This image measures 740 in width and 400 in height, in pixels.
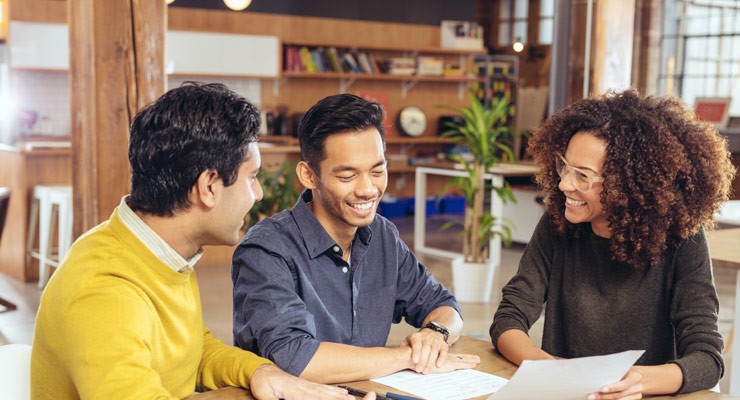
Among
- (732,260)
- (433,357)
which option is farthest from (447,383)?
(732,260)

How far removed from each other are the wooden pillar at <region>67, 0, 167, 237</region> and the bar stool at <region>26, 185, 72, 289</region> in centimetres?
255

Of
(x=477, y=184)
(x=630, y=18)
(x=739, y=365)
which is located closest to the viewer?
(x=739, y=365)

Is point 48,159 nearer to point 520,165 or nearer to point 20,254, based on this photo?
point 20,254

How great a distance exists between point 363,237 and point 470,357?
0.42m

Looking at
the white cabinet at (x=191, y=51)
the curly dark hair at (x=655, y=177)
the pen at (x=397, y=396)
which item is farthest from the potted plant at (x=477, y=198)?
the pen at (x=397, y=396)

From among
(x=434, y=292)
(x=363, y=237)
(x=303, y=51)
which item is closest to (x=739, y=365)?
(x=434, y=292)

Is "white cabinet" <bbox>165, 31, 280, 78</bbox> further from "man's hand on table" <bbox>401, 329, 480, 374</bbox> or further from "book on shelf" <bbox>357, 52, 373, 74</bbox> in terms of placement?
"man's hand on table" <bbox>401, 329, 480, 374</bbox>

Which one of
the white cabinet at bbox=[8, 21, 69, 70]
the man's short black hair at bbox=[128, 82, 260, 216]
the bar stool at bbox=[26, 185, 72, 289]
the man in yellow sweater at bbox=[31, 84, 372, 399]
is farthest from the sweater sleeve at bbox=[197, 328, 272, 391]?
the white cabinet at bbox=[8, 21, 69, 70]

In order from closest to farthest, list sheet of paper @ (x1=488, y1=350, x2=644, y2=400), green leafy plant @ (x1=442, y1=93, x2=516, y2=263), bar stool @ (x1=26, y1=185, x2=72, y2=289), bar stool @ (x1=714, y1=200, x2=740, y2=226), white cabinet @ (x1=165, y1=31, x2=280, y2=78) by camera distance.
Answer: sheet of paper @ (x1=488, y1=350, x2=644, y2=400) → bar stool @ (x1=714, y1=200, x2=740, y2=226) → green leafy plant @ (x1=442, y1=93, x2=516, y2=263) → bar stool @ (x1=26, y1=185, x2=72, y2=289) → white cabinet @ (x1=165, y1=31, x2=280, y2=78)

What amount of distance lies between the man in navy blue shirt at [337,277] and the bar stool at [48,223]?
14.4 feet

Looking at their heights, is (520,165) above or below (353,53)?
below

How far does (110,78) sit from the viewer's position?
3693mm

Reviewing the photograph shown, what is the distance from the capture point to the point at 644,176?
2100 millimetres

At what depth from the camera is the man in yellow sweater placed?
4.86 ft
